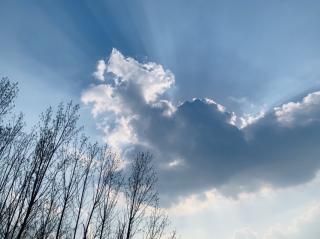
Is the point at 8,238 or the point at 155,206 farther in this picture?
the point at 155,206

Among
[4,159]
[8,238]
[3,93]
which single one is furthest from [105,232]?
[3,93]

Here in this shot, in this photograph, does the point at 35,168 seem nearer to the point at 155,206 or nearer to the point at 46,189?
the point at 46,189

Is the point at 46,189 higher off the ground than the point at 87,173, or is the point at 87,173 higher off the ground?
the point at 87,173

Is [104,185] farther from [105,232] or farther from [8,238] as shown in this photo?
[8,238]

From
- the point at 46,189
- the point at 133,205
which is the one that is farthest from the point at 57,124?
the point at 133,205

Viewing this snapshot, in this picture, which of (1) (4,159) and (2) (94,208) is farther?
(2) (94,208)

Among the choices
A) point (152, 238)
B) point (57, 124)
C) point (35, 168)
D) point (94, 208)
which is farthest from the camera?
point (152, 238)

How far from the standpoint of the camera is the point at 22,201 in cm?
1438

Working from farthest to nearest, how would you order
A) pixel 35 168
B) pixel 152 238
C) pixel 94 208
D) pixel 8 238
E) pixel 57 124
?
1. pixel 152 238
2. pixel 94 208
3. pixel 57 124
4. pixel 35 168
5. pixel 8 238

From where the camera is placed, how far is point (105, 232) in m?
20.0

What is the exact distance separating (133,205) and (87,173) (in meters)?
3.92

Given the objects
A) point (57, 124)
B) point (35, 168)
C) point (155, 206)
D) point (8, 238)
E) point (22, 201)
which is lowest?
point (8, 238)

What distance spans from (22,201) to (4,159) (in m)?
2.30

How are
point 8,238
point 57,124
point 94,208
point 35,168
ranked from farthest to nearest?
1. point 94,208
2. point 57,124
3. point 35,168
4. point 8,238
